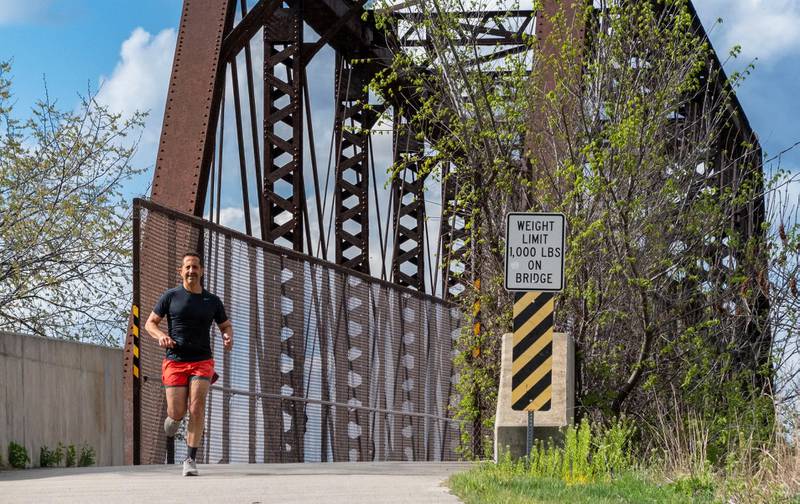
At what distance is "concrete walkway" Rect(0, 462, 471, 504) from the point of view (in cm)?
864

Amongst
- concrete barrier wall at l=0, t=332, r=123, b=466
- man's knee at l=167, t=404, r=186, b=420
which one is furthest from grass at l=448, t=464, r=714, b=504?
concrete barrier wall at l=0, t=332, r=123, b=466

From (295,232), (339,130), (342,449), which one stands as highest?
(339,130)

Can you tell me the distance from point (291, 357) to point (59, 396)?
9.81 feet

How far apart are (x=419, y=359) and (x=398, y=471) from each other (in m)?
9.85

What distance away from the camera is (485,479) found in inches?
372

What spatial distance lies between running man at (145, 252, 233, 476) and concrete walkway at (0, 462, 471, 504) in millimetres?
449

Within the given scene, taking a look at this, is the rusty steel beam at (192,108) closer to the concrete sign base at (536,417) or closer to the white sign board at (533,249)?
the concrete sign base at (536,417)

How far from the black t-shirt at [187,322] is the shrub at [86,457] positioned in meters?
6.30

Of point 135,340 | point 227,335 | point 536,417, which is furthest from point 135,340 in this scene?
point 536,417

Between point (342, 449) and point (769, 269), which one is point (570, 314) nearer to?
point (769, 269)

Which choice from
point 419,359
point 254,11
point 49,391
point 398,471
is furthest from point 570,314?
point 419,359

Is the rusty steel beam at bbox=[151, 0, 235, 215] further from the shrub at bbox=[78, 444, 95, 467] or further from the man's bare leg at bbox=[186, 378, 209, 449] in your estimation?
the man's bare leg at bbox=[186, 378, 209, 449]

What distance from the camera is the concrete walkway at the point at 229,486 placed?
8.64m

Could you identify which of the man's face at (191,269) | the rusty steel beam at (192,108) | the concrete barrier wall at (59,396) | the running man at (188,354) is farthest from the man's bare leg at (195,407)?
the concrete barrier wall at (59,396)
